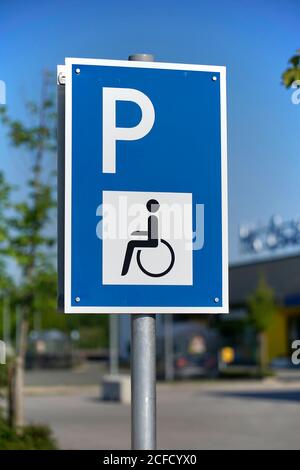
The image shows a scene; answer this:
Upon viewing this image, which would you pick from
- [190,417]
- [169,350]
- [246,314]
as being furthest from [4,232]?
[246,314]

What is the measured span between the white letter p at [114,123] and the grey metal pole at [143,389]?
455 millimetres

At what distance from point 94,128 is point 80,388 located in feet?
99.3

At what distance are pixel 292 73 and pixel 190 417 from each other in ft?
45.7

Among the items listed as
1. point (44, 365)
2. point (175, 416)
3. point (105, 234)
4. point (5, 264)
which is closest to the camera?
point (105, 234)

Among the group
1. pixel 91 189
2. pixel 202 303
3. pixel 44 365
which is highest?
pixel 91 189

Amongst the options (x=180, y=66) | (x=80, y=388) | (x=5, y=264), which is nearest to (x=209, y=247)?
(x=180, y=66)

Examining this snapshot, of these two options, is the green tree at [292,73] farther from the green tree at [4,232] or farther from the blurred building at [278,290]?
the blurred building at [278,290]

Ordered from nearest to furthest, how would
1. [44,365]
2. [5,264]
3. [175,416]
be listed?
[5,264] → [175,416] → [44,365]

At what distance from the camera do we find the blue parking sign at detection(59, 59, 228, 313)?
223cm

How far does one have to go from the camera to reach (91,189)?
2.25 metres

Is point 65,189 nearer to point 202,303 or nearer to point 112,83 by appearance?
point 112,83

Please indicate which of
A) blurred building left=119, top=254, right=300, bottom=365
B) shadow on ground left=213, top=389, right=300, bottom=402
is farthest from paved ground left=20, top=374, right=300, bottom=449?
blurred building left=119, top=254, right=300, bottom=365

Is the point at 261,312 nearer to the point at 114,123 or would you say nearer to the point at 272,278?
the point at 272,278

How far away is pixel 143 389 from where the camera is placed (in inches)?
84.0
